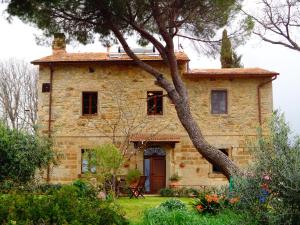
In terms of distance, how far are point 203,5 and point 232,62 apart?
15.8 meters

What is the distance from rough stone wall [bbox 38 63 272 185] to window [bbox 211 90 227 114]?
0.23 metres

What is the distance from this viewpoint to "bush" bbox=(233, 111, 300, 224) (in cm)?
655

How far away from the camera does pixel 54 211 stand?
5.31 meters

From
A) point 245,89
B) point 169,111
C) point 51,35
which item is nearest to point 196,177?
point 169,111

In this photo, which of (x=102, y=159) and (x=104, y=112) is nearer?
(x=102, y=159)

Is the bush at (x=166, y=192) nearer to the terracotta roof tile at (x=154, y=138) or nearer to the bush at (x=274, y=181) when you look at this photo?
the terracotta roof tile at (x=154, y=138)

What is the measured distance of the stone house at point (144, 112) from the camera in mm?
20812

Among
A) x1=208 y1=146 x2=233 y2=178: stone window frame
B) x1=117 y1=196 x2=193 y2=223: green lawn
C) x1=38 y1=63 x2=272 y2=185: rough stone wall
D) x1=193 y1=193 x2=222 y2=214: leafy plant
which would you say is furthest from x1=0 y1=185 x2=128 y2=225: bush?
x1=208 y1=146 x2=233 y2=178: stone window frame

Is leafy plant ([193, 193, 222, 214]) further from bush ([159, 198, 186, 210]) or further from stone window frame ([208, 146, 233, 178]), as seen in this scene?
stone window frame ([208, 146, 233, 178])

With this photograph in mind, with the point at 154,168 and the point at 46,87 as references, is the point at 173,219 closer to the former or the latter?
the point at 154,168

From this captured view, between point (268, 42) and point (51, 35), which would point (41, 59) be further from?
point (268, 42)

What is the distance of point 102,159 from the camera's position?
1608cm

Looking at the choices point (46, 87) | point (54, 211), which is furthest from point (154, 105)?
point (54, 211)

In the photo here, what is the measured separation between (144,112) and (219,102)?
3370 mm
